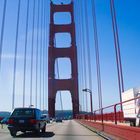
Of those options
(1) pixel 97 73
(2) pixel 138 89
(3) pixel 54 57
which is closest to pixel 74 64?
(3) pixel 54 57

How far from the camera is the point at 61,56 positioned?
194 ft

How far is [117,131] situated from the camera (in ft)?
34.1

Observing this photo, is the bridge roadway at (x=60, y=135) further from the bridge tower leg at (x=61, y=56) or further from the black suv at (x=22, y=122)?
the bridge tower leg at (x=61, y=56)

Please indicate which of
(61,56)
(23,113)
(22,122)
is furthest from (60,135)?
(61,56)

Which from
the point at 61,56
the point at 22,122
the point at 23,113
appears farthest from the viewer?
the point at 61,56

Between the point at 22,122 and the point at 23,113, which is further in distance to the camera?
the point at 23,113

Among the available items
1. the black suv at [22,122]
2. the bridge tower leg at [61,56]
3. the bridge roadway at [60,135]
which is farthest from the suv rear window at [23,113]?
the bridge tower leg at [61,56]

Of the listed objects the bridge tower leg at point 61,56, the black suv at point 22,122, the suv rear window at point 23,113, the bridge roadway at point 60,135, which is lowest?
the bridge roadway at point 60,135

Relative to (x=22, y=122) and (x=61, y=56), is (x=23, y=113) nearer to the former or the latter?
(x=22, y=122)

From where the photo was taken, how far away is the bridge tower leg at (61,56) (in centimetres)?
5588

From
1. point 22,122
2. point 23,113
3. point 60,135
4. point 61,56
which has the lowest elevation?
point 60,135

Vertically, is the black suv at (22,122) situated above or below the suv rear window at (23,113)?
below

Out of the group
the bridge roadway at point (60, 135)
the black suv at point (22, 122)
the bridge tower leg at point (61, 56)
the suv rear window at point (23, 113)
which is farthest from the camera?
the bridge tower leg at point (61, 56)

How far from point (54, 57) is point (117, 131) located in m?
48.5
